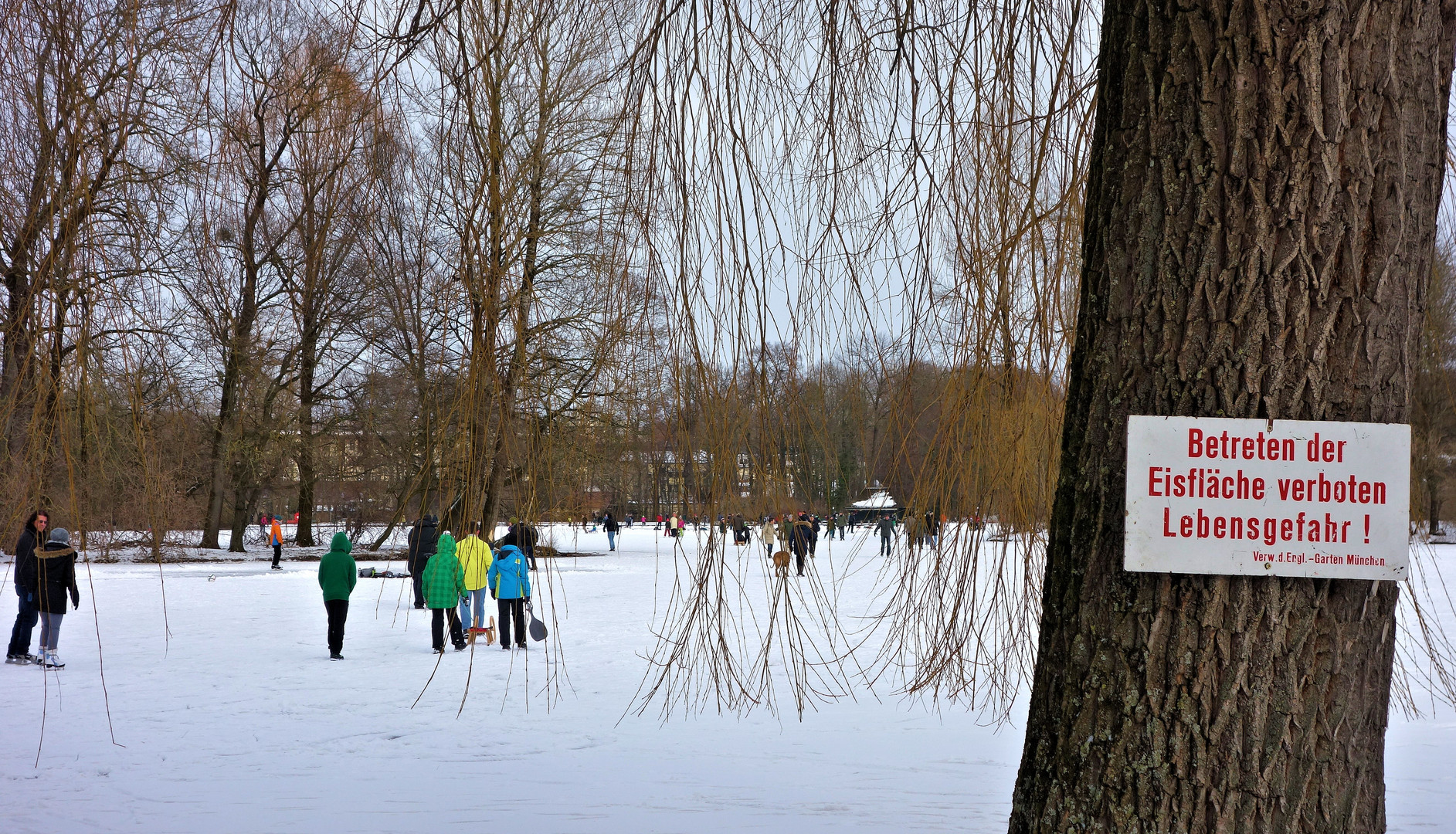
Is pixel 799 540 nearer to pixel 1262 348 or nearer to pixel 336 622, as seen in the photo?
pixel 1262 348

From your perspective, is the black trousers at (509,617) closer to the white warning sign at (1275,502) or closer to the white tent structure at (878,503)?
the white tent structure at (878,503)

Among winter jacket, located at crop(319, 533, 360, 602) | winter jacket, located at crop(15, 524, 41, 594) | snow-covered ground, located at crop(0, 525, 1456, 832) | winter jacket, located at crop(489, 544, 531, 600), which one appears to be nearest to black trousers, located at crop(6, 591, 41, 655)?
snow-covered ground, located at crop(0, 525, 1456, 832)

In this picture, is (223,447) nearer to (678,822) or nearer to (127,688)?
(127,688)

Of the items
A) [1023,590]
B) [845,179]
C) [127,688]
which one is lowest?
[127,688]

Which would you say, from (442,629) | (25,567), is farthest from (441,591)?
(25,567)

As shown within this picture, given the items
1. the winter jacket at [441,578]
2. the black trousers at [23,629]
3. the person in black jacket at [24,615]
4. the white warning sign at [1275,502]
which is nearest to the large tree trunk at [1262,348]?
the white warning sign at [1275,502]

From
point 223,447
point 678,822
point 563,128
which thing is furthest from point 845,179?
point 223,447

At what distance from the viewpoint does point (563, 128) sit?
9.38 feet

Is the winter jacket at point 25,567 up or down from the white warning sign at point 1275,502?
down

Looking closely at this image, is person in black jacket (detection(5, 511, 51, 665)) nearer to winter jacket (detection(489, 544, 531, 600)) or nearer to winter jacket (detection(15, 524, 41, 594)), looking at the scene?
winter jacket (detection(15, 524, 41, 594))

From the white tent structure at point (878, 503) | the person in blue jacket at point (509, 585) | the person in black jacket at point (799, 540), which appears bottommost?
the person in blue jacket at point (509, 585)

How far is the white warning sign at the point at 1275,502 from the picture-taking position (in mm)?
1500

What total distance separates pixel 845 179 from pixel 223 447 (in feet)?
55.3

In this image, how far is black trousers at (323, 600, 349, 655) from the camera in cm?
892
